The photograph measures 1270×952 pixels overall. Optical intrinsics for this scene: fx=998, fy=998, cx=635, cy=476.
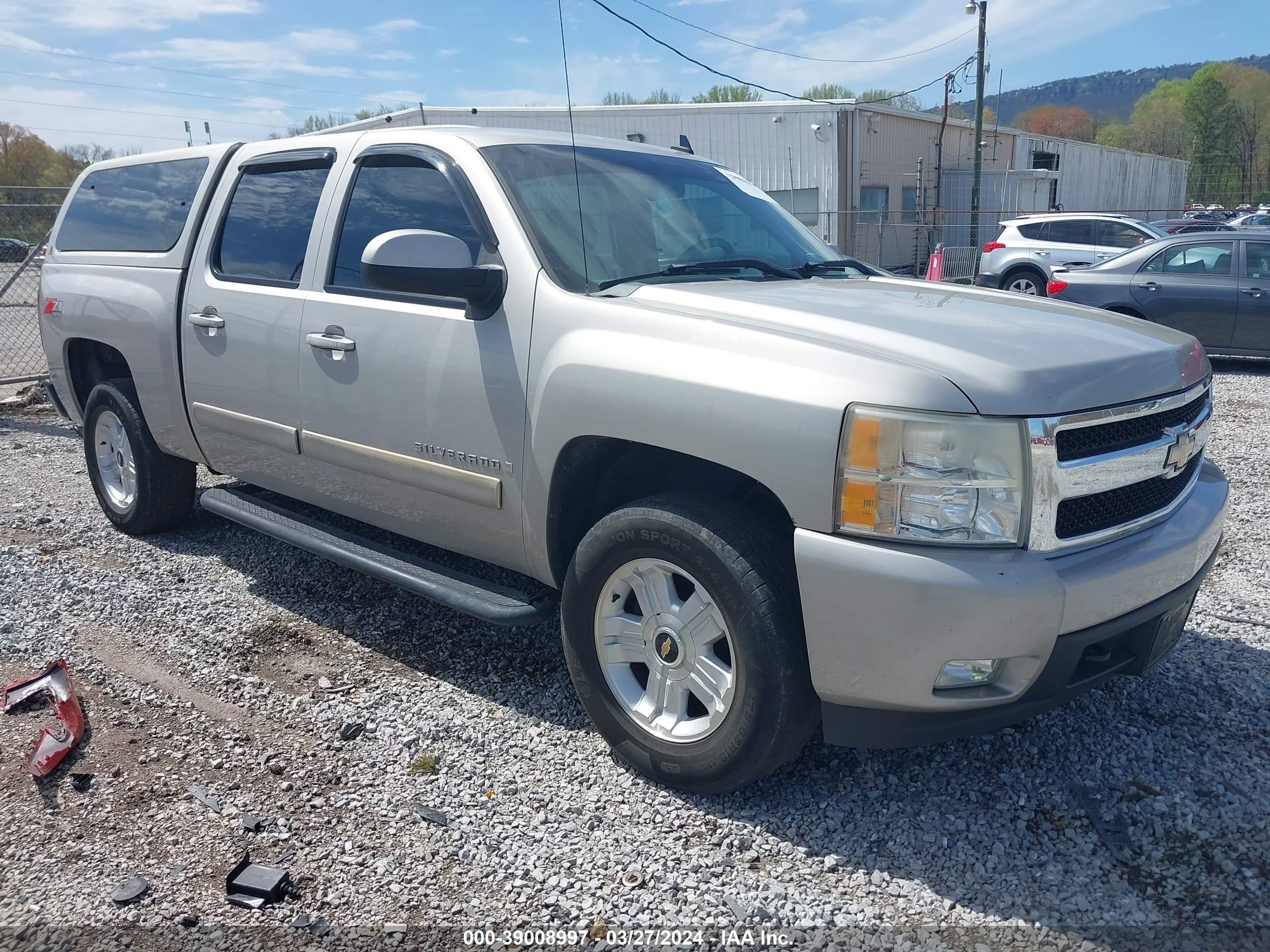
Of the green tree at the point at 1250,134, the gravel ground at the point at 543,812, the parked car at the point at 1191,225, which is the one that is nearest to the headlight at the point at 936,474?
the gravel ground at the point at 543,812

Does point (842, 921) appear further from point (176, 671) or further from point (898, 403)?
point (176, 671)

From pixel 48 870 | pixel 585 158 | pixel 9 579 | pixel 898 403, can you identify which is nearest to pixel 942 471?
pixel 898 403

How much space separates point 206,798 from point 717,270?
7.97 feet

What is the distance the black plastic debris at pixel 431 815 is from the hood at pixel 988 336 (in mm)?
1660

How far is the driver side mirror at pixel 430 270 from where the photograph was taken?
10.2 ft

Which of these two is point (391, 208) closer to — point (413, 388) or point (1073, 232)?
point (413, 388)

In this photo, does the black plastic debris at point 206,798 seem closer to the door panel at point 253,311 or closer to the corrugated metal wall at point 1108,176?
the door panel at point 253,311

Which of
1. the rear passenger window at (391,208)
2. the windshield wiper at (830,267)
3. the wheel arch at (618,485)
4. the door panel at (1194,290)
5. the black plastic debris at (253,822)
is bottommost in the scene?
the black plastic debris at (253,822)

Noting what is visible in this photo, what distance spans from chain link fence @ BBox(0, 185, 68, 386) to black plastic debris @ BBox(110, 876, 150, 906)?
7842mm

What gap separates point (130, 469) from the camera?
548 cm

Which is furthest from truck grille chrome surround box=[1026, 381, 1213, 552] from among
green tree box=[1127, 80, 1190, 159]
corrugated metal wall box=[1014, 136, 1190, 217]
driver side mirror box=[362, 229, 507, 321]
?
green tree box=[1127, 80, 1190, 159]

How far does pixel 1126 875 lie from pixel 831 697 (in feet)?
2.98

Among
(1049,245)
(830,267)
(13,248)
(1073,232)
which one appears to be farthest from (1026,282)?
(13,248)

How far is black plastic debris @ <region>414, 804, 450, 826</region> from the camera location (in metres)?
2.93
